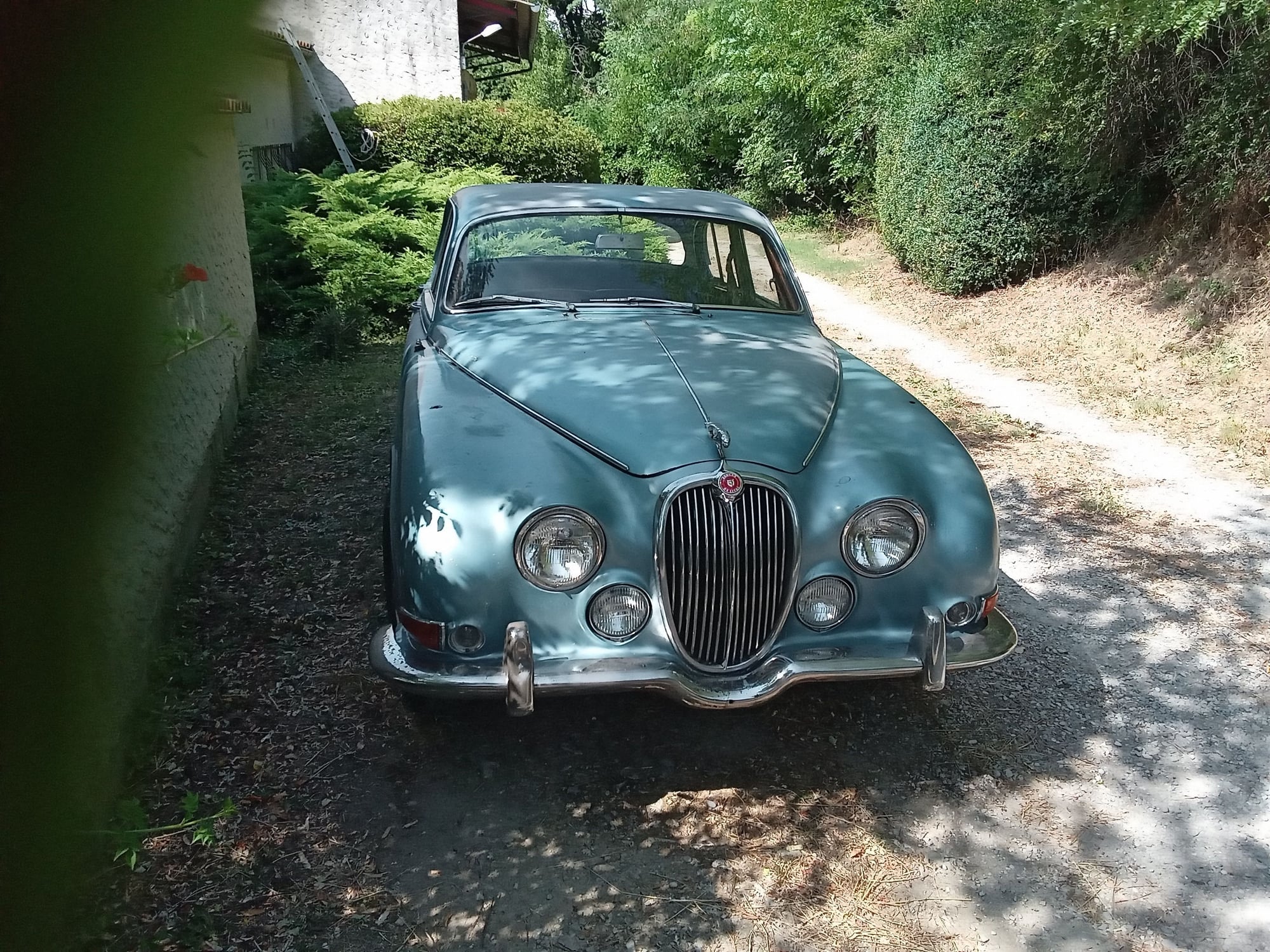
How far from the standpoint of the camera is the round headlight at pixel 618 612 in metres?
3.05

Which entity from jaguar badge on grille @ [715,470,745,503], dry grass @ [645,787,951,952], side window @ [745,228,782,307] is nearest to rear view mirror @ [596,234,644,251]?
side window @ [745,228,782,307]

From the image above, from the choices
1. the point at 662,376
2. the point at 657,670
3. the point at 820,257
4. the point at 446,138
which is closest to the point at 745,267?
the point at 662,376

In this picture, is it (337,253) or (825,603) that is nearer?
(825,603)

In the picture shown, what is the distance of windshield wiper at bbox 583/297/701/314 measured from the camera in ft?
15.3

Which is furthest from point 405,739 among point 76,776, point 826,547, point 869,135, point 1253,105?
point 869,135

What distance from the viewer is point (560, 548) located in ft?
9.96

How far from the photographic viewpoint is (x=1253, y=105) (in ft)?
27.9

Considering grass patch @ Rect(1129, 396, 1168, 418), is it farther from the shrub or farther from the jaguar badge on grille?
the shrub

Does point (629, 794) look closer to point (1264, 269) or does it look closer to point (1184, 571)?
point (1184, 571)

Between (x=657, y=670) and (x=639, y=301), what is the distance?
219cm

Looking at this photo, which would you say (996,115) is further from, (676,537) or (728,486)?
(676,537)

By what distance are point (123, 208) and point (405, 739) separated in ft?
9.81

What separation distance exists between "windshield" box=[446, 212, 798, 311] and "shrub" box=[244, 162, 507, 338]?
436 centimetres

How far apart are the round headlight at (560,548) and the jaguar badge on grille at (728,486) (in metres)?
0.39
